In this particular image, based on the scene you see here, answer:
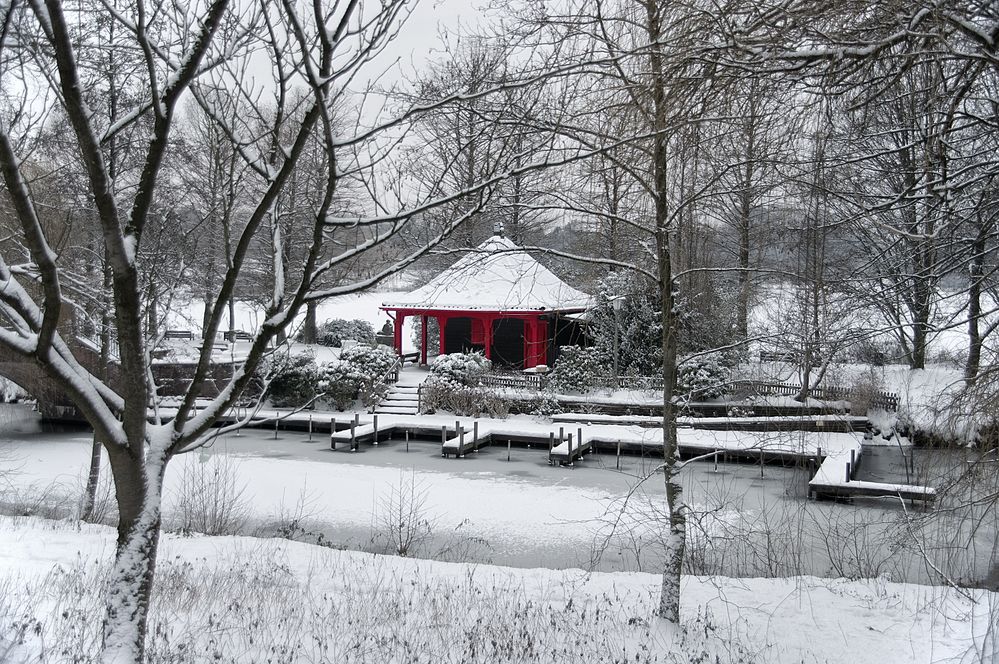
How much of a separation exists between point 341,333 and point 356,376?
10.4 metres

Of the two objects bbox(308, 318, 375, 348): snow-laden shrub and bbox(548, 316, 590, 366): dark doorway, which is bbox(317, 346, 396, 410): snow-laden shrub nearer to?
bbox(548, 316, 590, 366): dark doorway

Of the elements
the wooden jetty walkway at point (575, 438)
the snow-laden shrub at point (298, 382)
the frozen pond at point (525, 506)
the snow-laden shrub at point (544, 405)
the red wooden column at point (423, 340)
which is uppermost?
the red wooden column at point (423, 340)

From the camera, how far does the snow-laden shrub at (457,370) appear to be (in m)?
21.4

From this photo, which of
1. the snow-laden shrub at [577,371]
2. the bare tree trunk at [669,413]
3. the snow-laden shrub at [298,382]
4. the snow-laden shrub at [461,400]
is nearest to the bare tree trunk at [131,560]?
the bare tree trunk at [669,413]

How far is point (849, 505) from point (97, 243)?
12163mm

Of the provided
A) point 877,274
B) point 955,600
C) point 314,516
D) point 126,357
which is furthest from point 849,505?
point 126,357

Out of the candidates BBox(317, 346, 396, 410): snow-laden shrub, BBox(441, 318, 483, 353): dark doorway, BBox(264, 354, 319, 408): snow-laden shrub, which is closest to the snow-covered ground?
BBox(317, 346, 396, 410): snow-laden shrub

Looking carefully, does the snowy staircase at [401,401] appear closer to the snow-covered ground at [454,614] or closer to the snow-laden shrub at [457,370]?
the snow-laden shrub at [457,370]

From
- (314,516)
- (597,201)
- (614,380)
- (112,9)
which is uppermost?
(112,9)

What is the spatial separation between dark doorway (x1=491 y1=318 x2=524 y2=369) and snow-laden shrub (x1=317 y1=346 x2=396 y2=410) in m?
5.77

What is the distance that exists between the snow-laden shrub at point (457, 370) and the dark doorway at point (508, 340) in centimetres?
471

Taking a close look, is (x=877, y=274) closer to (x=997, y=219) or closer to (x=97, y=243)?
(x=997, y=219)

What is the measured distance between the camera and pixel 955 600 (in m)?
6.41

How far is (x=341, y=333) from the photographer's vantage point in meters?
30.9
